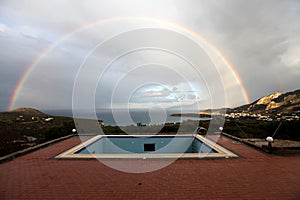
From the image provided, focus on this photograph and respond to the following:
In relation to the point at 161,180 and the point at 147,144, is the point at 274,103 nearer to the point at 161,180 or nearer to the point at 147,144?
the point at 147,144

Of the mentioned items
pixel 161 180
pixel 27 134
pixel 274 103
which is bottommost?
pixel 161 180

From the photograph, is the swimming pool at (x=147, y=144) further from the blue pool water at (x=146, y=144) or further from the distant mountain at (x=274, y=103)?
the distant mountain at (x=274, y=103)

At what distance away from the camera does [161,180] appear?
3.72 m

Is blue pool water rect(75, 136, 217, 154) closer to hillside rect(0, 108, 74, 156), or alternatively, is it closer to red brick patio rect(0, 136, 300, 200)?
hillside rect(0, 108, 74, 156)

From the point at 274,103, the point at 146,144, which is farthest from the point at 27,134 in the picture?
the point at 274,103

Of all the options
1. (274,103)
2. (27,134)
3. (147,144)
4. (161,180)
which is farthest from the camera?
(274,103)

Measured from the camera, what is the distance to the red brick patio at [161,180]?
3.14 meters

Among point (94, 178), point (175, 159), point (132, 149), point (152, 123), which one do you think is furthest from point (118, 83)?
point (152, 123)

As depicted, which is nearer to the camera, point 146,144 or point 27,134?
point 146,144

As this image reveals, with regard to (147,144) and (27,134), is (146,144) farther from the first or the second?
(27,134)

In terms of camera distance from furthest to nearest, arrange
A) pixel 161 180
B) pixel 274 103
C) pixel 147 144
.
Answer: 1. pixel 274 103
2. pixel 147 144
3. pixel 161 180

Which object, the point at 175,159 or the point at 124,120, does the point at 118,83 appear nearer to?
the point at 124,120

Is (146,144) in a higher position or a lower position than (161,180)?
higher

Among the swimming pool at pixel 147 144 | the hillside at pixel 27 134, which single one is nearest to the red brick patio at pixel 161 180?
the swimming pool at pixel 147 144
